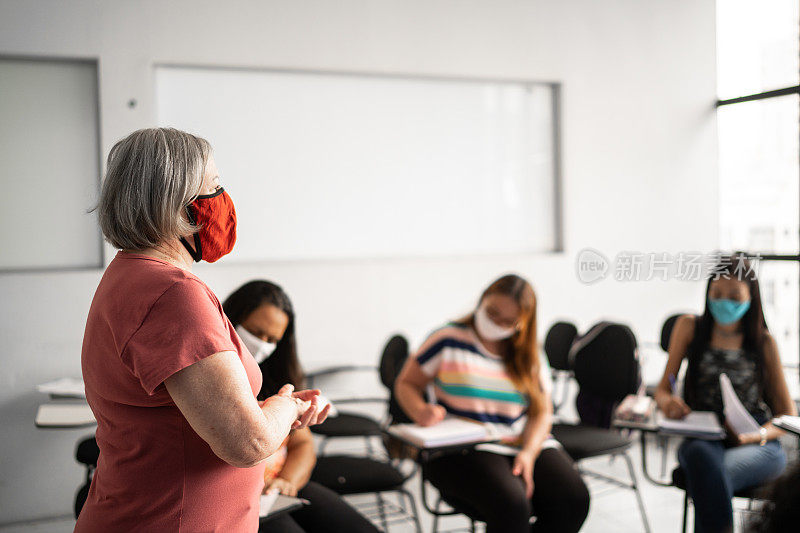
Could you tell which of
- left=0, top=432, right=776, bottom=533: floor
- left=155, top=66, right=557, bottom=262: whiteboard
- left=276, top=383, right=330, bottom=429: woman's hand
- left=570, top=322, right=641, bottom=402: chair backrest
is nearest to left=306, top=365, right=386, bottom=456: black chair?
left=0, top=432, right=776, bottom=533: floor

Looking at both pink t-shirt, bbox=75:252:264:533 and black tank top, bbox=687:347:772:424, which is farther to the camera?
black tank top, bbox=687:347:772:424

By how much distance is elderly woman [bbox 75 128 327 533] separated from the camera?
3.83 ft

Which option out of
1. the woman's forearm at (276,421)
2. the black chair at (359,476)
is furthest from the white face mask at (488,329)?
the woman's forearm at (276,421)

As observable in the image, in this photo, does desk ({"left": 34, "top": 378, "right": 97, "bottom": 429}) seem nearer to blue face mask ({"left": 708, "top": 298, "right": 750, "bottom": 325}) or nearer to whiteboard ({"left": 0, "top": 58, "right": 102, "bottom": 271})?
whiteboard ({"left": 0, "top": 58, "right": 102, "bottom": 271})

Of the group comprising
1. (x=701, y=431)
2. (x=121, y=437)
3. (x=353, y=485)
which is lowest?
(x=353, y=485)

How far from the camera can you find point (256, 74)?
13.7ft

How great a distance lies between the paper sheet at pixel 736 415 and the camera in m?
2.68

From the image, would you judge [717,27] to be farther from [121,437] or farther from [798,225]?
[121,437]

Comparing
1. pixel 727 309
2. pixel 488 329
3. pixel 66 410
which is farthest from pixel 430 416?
pixel 66 410

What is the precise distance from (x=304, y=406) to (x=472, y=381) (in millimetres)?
1441

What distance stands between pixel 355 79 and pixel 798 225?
122 inches

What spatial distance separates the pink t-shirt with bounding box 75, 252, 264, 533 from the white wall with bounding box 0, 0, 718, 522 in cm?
282

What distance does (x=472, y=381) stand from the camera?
277cm

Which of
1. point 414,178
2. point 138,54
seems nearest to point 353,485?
point 414,178
